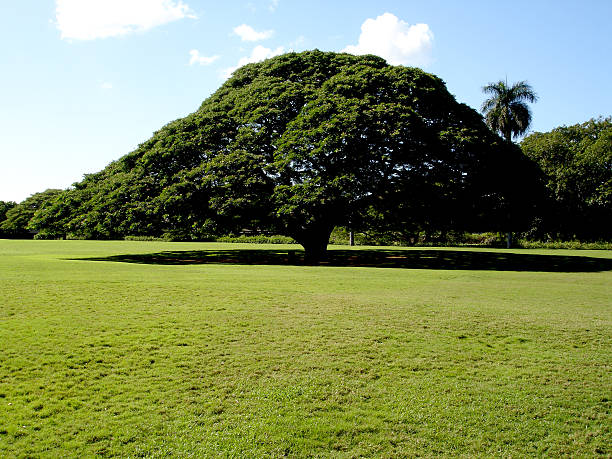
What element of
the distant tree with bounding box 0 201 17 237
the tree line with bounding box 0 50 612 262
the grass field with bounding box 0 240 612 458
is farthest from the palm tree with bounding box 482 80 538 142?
the distant tree with bounding box 0 201 17 237

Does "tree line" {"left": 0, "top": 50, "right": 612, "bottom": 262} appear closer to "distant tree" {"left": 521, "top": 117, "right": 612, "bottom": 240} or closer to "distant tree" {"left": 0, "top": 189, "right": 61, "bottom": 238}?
"distant tree" {"left": 521, "top": 117, "right": 612, "bottom": 240}

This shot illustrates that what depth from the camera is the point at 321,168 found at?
916 inches

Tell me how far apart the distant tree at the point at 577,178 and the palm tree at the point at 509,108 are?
201 inches

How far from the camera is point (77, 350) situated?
786cm

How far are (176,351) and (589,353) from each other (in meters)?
7.75

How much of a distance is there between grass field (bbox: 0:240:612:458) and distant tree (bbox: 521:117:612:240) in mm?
42490

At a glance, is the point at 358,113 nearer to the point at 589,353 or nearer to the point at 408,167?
the point at 408,167

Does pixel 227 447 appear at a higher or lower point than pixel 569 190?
lower

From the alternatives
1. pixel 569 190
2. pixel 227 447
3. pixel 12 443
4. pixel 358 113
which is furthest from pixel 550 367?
pixel 569 190

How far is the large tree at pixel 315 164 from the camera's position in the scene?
2258 centimetres

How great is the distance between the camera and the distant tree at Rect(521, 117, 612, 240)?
158 ft

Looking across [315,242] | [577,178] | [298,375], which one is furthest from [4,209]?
[298,375]

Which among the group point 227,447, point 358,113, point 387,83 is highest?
point 387,83

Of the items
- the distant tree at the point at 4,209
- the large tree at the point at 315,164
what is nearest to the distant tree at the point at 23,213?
the distant tree at the point at 4,209
